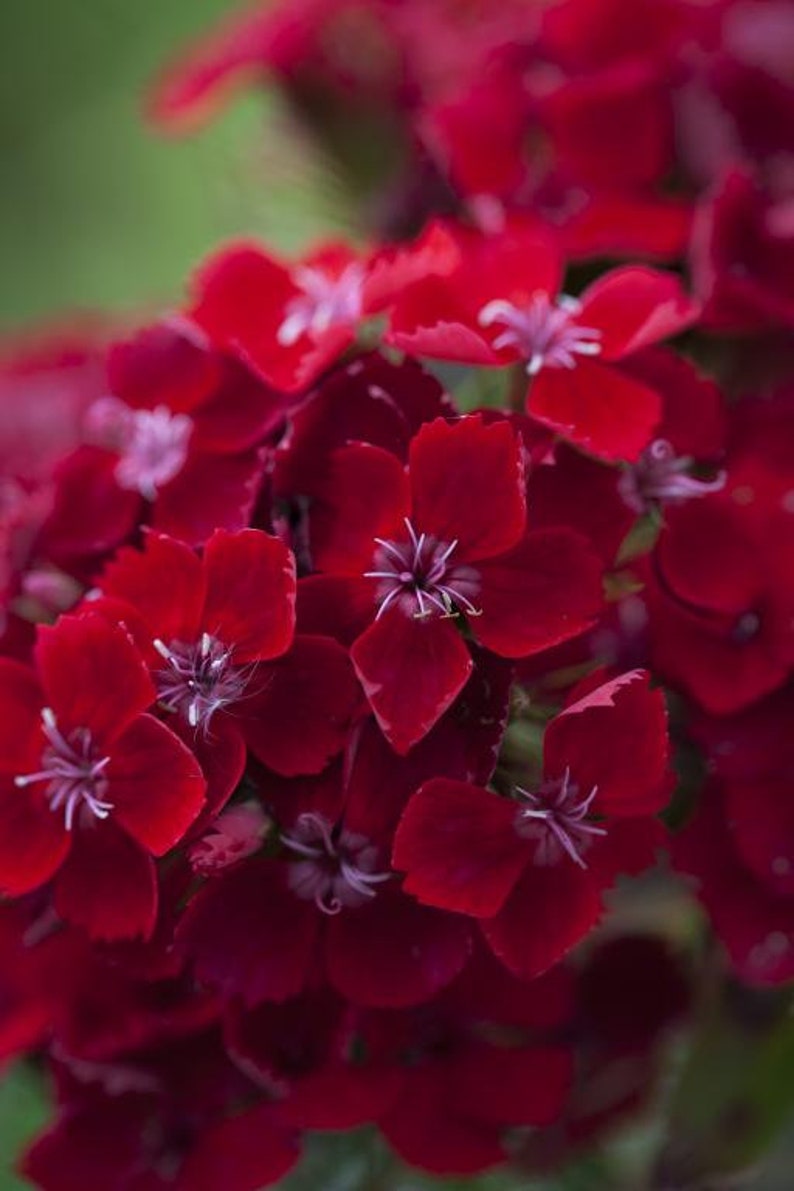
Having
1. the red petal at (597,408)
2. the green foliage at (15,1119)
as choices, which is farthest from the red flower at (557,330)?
the green foliage at (15,1119)

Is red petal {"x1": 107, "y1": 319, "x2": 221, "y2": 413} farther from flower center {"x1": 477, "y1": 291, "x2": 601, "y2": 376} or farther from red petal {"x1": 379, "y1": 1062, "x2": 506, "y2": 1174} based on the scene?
red petal {"x1": 379, "y1": 1062, "x2": 506, "y2": 1174}

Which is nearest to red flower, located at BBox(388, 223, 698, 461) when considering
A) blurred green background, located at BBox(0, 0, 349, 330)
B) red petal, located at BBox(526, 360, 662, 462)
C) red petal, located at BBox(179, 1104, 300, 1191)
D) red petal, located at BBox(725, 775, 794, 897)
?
red petal, located at BBox(526, 360, 662, 462)

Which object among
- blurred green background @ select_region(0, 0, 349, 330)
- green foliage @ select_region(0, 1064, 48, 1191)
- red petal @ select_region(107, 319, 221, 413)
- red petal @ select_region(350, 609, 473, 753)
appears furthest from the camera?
blurred green background @ select_region(0, 0, 349, 330)

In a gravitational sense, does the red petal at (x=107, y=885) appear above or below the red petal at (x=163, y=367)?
below

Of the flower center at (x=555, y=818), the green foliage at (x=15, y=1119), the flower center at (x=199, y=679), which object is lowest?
the green foliage at (x=15, y=1119)

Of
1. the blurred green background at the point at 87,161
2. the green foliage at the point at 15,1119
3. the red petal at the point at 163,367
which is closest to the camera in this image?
the red petal at the point at 163,367

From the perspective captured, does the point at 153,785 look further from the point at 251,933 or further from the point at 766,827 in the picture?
the point at 766,827

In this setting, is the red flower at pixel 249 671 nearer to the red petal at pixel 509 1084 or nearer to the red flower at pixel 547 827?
the red flower at pixel 547 827

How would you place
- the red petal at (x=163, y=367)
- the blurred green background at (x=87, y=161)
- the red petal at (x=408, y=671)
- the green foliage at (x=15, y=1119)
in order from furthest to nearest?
the blurred green background at (x=87, y=161) < the green foliage at (x=15, y=1119) < the red petal at (x=163, y=367) < the red petal at (x=408, y=671)
